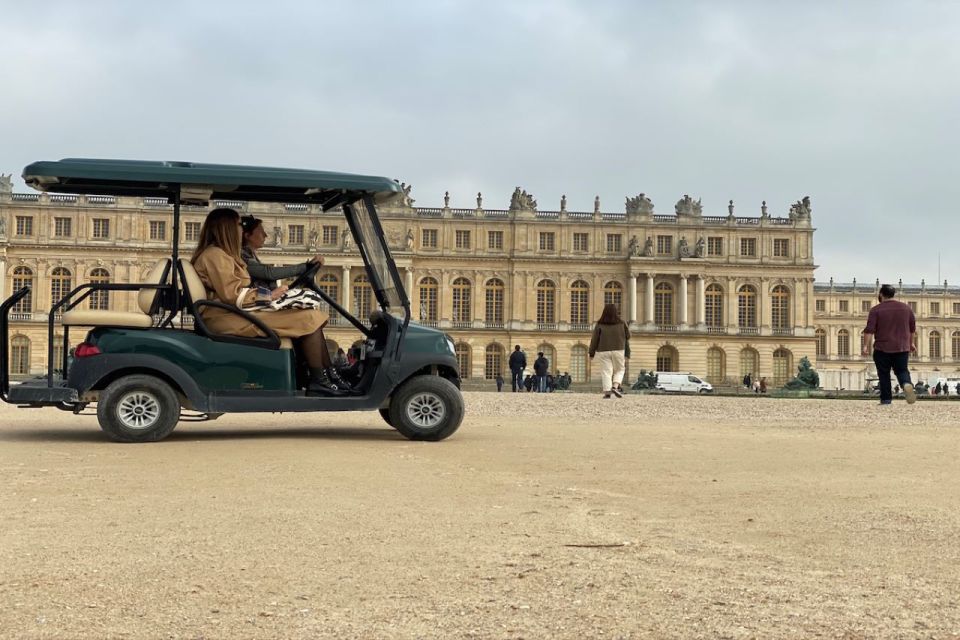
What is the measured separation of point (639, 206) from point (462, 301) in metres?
12.8

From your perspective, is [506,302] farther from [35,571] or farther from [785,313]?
[35,571]

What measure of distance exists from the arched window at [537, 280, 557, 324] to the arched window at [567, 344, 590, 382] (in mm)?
2331

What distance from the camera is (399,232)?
66.2 meters

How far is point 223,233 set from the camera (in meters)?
8.65

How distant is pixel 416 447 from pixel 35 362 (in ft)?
188

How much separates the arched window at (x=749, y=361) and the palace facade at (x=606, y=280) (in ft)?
0.30

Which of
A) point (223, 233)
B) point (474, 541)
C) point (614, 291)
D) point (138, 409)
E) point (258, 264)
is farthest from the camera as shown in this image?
point (614, 291)

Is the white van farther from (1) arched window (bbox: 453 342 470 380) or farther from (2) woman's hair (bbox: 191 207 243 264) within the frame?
(2) woman's hair (bbox: 191 207 243 264)

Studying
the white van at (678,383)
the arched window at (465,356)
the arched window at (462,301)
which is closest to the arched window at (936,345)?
the arched window at (462,301)

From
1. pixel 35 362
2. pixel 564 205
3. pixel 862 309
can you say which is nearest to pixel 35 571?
pixel 35 362

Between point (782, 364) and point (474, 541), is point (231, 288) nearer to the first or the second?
point (474, 541)

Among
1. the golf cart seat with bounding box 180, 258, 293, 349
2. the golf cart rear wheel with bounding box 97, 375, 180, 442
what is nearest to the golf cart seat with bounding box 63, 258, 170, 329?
the golf cart seat with bounding box 180, 258, 293, 349

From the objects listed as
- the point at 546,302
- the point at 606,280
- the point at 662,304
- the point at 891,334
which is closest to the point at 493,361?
the point at 546,302

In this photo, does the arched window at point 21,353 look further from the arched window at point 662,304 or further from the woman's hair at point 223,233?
the woman's hair at point 223,233
